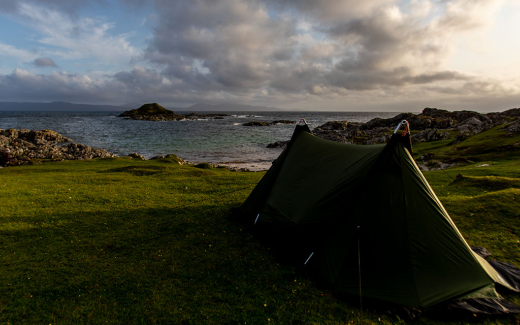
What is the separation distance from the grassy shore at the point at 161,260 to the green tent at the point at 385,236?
627 mm

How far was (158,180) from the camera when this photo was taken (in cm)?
2106

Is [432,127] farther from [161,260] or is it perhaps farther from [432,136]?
[161,260]

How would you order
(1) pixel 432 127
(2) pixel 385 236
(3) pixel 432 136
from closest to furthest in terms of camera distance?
1. (2) pixel 385 236
2. (3) pixel 432 136
3. (1) pixel 432 127

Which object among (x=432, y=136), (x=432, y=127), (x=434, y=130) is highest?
(x=432, y=127)

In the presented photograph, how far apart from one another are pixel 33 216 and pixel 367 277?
15.2 metres

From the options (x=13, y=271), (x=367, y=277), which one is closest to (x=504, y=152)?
(x=367, y=277)

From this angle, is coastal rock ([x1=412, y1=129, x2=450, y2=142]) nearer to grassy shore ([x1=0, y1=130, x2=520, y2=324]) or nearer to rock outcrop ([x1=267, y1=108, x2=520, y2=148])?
rock outcrop ([x1=267, y1=108, x2=520, y2=148])

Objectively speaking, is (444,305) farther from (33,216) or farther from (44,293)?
(33,216)

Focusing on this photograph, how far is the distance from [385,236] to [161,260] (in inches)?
293

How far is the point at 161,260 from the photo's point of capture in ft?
29.3

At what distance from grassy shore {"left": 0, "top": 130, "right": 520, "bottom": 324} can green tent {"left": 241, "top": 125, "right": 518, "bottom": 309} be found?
63 cm

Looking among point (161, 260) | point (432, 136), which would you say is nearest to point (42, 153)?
point (161, 260)

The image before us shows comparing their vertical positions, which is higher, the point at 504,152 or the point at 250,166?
the point at 504,152

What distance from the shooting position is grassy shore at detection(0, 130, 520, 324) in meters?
6.47
